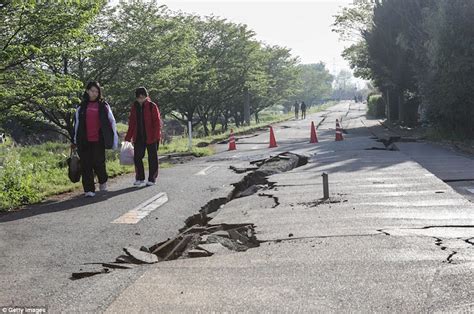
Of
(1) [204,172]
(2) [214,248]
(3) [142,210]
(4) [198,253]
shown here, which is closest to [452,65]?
(1) [204,172]

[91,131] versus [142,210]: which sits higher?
[91,131]

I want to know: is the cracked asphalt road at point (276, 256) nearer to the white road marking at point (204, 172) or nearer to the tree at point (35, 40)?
the white road marking at point (204, 172)

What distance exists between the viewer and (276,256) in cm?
479

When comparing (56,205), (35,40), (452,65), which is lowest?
(56,205)

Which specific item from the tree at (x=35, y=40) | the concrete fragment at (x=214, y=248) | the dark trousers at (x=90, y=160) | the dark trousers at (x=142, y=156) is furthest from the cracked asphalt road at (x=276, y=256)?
the tree at (x=35, y=40)

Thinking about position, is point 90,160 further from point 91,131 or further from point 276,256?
point 276,256

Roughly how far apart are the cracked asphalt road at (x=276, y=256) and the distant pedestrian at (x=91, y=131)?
2.02 feet

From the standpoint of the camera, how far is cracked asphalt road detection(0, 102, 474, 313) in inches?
A: 144

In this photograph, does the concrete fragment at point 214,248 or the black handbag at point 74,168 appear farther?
the black handbag at point 74,168

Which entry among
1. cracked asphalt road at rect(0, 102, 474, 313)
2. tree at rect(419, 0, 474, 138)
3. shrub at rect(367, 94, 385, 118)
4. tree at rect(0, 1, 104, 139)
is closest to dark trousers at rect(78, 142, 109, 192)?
cracked asphalt road at rect(0, 102, 474, 313)

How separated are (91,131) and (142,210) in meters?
2.00

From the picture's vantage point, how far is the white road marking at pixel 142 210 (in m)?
6.51

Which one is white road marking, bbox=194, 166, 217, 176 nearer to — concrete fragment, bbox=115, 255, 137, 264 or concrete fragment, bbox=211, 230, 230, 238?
concrete fragment, bbox=211, 230, 230, 238

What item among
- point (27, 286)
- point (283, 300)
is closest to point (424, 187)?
point (283, 300)
